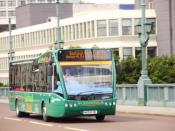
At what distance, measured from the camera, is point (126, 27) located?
9438 cm

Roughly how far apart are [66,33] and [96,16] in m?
11.4

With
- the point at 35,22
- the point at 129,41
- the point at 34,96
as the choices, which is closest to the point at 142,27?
the point at 34,96

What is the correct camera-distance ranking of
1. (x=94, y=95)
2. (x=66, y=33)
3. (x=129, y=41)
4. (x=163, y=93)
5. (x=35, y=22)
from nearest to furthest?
(x=94, y=95), (x=163, y=93), (x=129, y=41), (x=66, y=33), (x=35, y=22)

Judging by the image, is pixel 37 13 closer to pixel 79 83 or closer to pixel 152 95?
pixel 152 95

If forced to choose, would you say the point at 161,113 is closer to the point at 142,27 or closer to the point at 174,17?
the point at 142,27

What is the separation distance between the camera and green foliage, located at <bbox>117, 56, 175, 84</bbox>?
55.2 m

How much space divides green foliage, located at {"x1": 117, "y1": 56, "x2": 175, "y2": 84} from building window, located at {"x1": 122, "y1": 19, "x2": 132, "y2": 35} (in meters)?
35.4

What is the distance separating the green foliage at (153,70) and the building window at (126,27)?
35409 mm

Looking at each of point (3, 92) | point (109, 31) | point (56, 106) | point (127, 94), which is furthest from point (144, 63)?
point (109, 31)

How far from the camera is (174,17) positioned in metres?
97.8

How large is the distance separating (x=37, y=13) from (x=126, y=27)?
4683cm

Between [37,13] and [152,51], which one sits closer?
[152,51]

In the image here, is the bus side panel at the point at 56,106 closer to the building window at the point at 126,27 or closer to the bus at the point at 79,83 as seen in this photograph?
the bus at the point at 79,83

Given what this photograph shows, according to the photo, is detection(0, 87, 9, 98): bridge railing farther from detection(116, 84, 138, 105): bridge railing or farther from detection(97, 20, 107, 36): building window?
detection(116, 84, 138, 105): bridge railing
